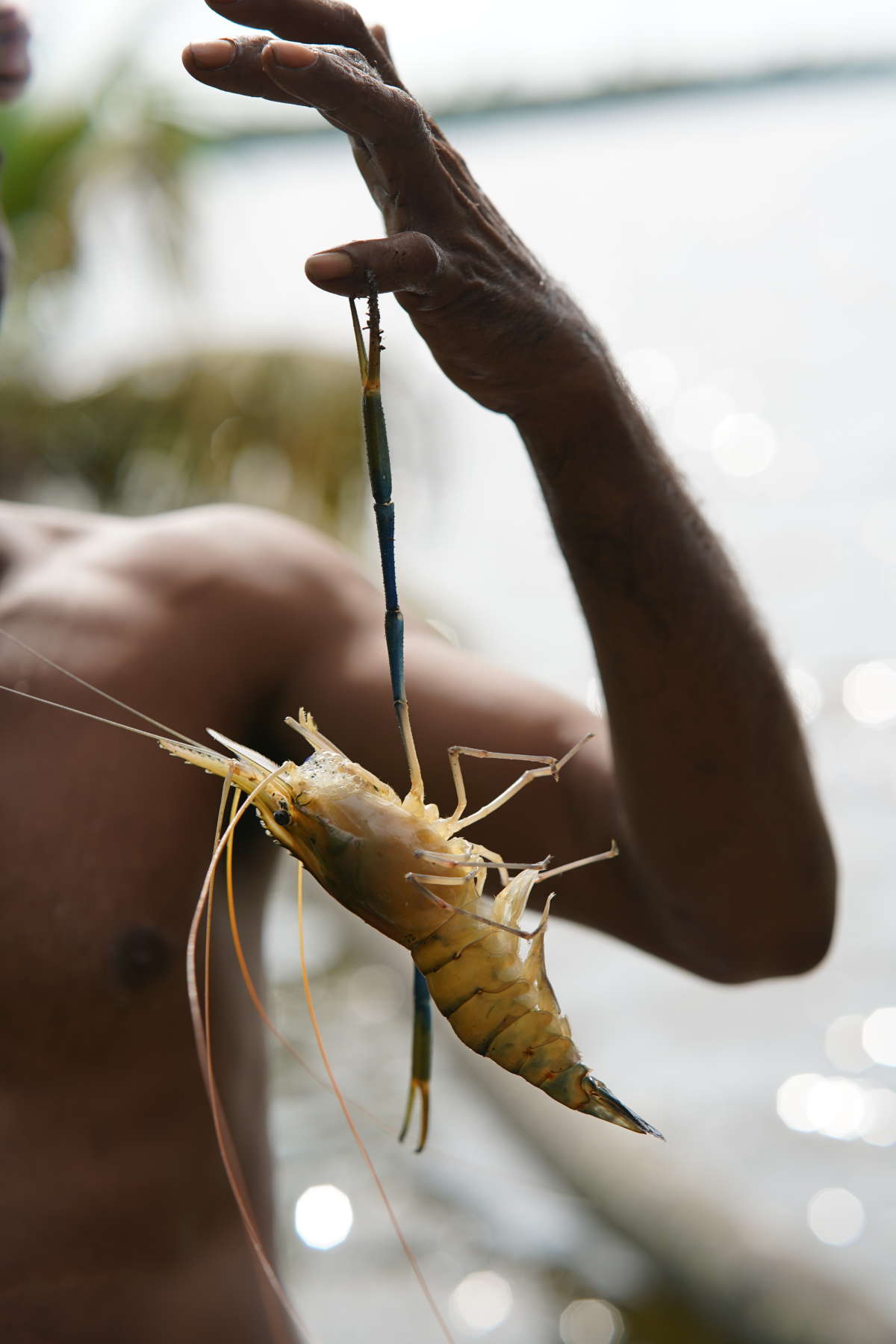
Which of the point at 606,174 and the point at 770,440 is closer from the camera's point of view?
the point at 770,440

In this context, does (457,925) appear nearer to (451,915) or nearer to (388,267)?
(451,915)

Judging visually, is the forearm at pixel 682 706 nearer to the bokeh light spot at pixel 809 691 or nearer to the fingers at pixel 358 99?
the fingers at pixel 358 99

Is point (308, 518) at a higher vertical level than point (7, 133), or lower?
lower

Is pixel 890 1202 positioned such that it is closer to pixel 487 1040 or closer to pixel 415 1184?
pixel 415 1184

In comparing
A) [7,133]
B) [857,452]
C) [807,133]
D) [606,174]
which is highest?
[807,133]

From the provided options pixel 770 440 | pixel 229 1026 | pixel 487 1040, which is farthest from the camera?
pixel 770 440

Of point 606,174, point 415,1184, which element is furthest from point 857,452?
point 415,1184

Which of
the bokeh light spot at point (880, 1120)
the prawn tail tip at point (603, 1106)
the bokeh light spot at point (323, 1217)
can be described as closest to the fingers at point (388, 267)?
the prawn tail tip at point (603, 1106)

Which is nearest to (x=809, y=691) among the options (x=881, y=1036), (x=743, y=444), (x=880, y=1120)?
(x=881, y=1036)

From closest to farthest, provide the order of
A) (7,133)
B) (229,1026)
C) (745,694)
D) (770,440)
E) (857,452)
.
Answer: (745,694)
(229,1026)
(7,133)
(857,452)
(770,440)
